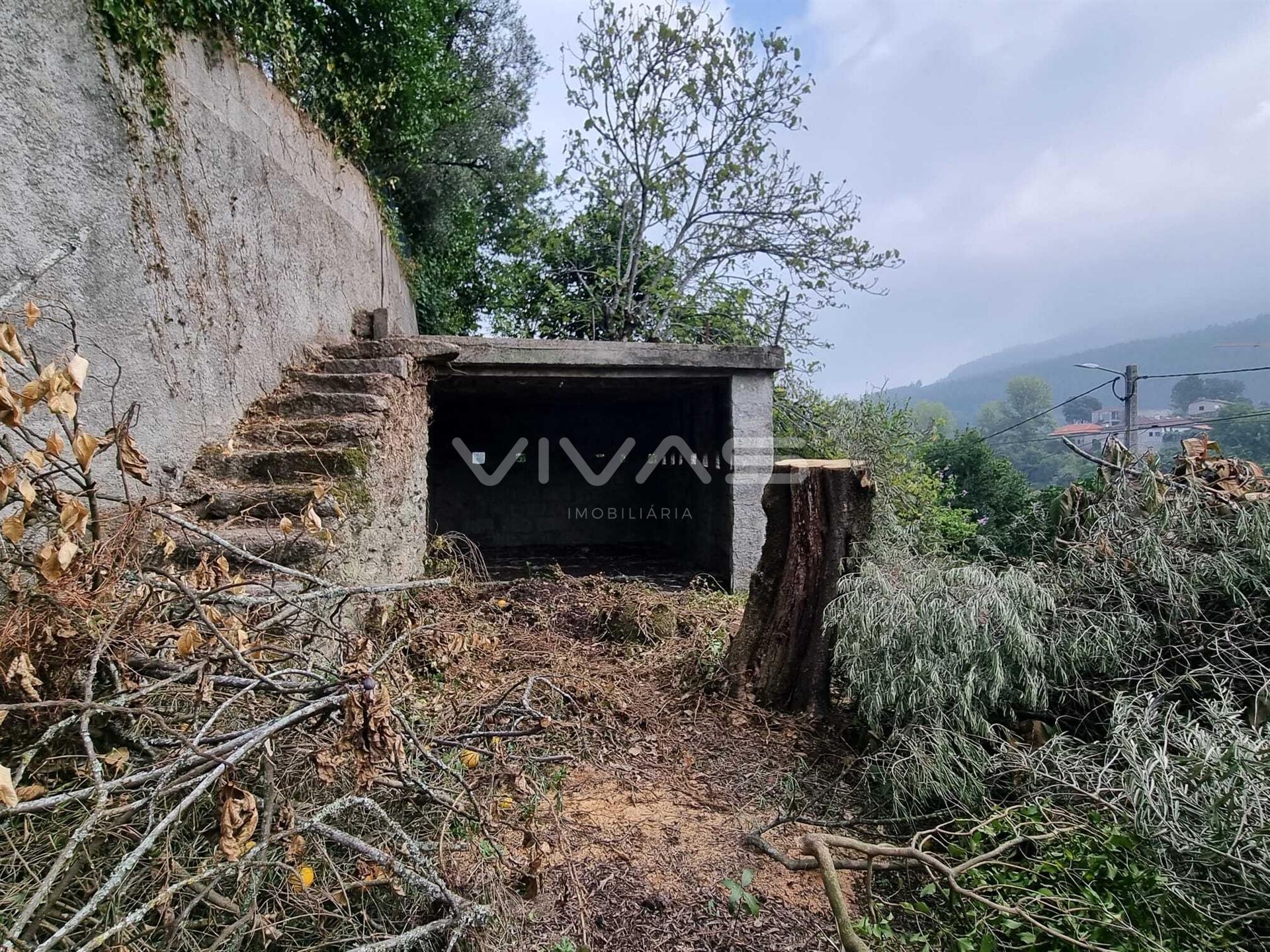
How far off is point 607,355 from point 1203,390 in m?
22.9

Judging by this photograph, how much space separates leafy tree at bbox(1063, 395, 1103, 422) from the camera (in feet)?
49.9

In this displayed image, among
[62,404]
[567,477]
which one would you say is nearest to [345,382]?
[62,404]

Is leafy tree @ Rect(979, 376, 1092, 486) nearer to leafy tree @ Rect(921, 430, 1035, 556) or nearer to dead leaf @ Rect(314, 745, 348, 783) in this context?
leafy tree @ Rect(921, 430, 1035, 556)

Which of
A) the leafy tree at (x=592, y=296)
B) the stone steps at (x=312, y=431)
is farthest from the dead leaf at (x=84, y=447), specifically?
the leafy tree at (x=592, y=296)

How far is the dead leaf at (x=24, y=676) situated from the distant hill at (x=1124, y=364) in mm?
8776

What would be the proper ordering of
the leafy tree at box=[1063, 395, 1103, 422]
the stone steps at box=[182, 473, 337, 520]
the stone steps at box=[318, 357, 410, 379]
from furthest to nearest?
the leafy tree at box=[1063, 395, 1103, 422], the stone steps at box=[318, 357, 410, 379], the stone steps at box=[182, 473, 337, 520]

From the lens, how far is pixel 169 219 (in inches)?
125

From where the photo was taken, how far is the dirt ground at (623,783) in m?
2.05

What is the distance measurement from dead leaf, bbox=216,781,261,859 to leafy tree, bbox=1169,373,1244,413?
20.5 m

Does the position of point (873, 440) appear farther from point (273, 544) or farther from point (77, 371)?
point (77, 371)

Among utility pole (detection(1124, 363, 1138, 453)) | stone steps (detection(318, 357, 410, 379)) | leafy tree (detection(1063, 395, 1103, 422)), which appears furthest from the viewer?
leafy tree (detection(1063, 395, 1103, 422))

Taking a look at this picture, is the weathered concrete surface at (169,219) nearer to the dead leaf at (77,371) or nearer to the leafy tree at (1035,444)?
the dead leaf at (77,371)

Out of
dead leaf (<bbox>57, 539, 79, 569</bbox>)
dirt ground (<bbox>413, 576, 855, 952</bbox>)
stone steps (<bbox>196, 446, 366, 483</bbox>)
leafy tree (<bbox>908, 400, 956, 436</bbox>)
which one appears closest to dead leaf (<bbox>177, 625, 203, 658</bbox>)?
dead leaf (<bbox>57, 539, 79, 569</bbox>)

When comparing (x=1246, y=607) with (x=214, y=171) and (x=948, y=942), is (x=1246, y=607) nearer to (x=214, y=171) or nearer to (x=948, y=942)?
(x=948, y=942)
